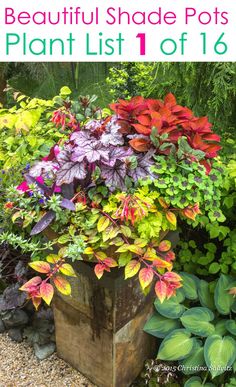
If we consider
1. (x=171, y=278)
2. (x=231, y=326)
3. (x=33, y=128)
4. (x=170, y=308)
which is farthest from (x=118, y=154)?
(x=231, y=326)

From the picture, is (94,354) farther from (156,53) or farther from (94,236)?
(156,53)

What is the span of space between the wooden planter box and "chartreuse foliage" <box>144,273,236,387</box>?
0.07 m

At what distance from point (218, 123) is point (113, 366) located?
4.06 ft

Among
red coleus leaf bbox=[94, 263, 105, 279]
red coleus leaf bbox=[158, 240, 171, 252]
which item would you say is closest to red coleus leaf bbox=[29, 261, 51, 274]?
red coleus leaf bbox=[94, 263, 105, 279]

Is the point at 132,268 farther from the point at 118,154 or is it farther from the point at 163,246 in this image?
the point at 118,154

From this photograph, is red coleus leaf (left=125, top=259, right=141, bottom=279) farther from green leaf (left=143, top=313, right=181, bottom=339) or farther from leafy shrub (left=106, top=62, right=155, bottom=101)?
leafy shrub (left=106, top=62, right=155, bottom=101)

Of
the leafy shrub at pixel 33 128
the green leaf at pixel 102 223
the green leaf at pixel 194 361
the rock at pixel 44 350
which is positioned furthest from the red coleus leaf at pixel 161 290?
the rock at pixel 44 350

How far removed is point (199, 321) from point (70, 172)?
2.43ft

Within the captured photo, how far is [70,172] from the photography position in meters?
1.38

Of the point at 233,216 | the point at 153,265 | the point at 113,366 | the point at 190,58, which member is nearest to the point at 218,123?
the point at 190,58

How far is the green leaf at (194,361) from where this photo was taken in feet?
5.30

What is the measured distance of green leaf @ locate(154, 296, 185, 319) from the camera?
1667mm

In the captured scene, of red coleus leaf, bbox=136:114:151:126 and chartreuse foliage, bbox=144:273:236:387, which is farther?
chartreuse foliage, bbox=144:273:236:387

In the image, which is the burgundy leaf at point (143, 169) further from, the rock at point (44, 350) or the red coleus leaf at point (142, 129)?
the rock at point (44, 350)
